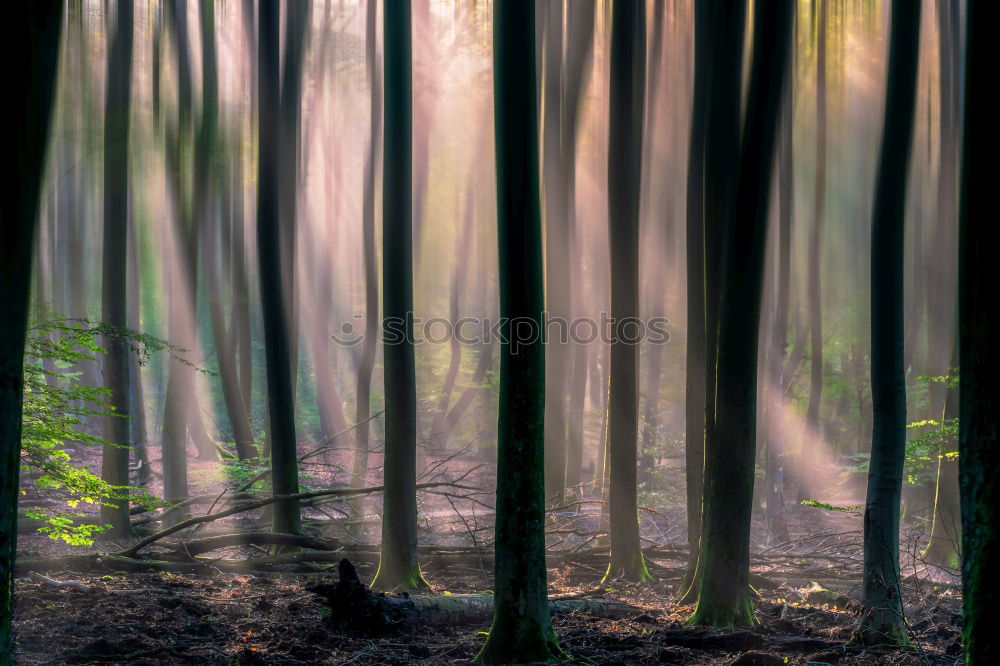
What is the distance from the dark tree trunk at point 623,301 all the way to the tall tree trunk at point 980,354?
7715 mm

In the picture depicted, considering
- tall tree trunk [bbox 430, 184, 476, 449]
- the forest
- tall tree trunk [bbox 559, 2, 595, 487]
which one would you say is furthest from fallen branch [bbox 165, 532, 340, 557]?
tall tree trunk [bbox 430, 184, 476, 449]

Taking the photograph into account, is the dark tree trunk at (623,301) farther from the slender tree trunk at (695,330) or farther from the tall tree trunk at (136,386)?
the tall tree trunk at (136,386)

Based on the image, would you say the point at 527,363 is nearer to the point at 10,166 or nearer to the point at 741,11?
the point at 10,166

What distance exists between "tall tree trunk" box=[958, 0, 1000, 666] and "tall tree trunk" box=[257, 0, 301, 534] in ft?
36.9

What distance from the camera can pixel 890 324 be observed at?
8789 millimetres

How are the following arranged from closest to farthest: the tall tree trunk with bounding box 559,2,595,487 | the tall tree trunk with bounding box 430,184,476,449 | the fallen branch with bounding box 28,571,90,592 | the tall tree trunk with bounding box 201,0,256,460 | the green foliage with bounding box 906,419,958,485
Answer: the fallen branch with bounding box 28,571,90,592 < the green foliage with bounding box 906,419,958,485 < the tall tree trunk with bounding box 559,2,595,487 < the tall tree trunk with bounding box 201,0,256,460 < the tall tree trunk with bounding box 430,184,476,449

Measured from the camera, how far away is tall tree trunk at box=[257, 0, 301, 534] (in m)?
13.7

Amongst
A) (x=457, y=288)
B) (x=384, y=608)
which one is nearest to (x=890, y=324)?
(x=384, y=608)

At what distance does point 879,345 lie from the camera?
8.84 meters

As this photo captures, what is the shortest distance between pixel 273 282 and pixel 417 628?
7.62 m

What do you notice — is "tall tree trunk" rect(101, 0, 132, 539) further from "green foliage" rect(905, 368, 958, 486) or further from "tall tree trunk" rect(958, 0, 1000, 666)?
"green foliage" rect(905, 368, 958, 486)

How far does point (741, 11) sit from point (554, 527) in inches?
431

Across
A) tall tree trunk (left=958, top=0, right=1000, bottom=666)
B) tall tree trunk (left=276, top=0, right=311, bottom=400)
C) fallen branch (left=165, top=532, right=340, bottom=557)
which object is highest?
tall tree trunk (left=276, top=0, right=311, bottom=400)

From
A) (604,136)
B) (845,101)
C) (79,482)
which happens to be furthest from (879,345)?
(845,101)
